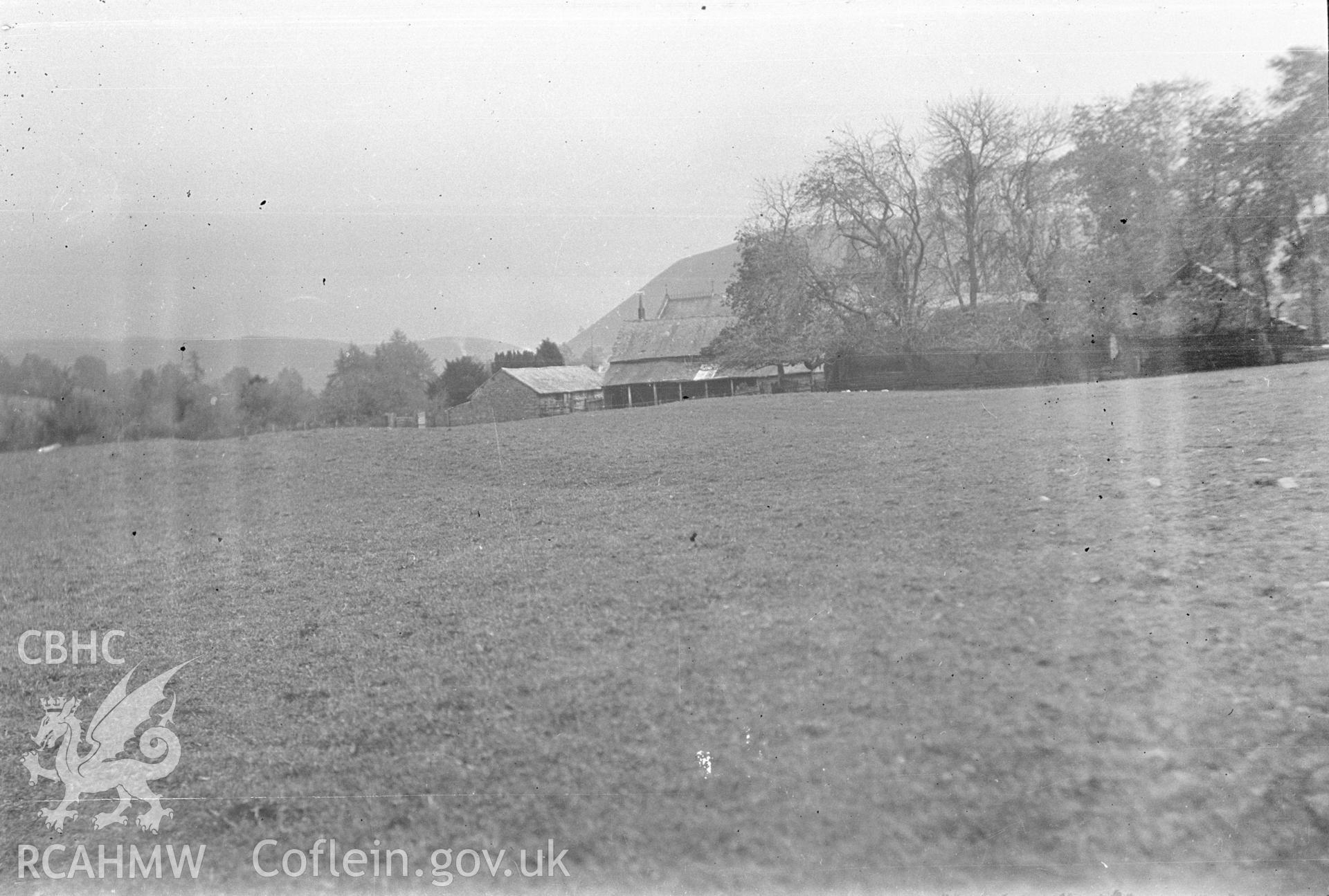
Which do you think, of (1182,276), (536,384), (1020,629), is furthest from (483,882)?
(1182,276)

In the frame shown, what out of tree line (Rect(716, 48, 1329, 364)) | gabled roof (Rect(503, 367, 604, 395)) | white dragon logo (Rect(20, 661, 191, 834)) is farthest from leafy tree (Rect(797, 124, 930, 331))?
white dragon logo (Rect(20, 661, 191, 834))

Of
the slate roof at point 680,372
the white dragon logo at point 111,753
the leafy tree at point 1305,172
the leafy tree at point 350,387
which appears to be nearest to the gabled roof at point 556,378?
the slate roof at point 680,372

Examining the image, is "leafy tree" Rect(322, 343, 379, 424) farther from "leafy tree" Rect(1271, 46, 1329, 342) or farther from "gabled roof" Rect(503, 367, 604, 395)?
"leafy tree" Rect(1271, 46, 1329, 342)

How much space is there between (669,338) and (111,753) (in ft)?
10.4

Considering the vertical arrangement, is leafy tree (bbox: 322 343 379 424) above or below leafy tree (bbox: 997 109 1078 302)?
below

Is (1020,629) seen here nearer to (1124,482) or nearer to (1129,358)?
(1124,482)

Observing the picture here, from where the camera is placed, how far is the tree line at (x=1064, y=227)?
12.6ft

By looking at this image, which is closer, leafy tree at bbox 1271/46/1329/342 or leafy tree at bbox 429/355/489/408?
leafy tree at bbox 1271/46/1329/342

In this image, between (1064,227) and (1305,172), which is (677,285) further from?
(1305,172)

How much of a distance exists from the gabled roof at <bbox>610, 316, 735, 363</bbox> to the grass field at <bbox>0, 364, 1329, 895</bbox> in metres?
0.33

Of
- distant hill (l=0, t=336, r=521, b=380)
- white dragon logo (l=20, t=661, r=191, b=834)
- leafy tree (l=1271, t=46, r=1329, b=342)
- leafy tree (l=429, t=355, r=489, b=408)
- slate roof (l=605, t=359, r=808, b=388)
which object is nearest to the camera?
white dragon logo (l=20, t=661, r=191, b=834)

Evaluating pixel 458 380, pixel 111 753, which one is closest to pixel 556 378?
pixel 458 380

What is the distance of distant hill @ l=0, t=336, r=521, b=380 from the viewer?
3.96 metres

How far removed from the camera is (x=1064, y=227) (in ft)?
13.4
